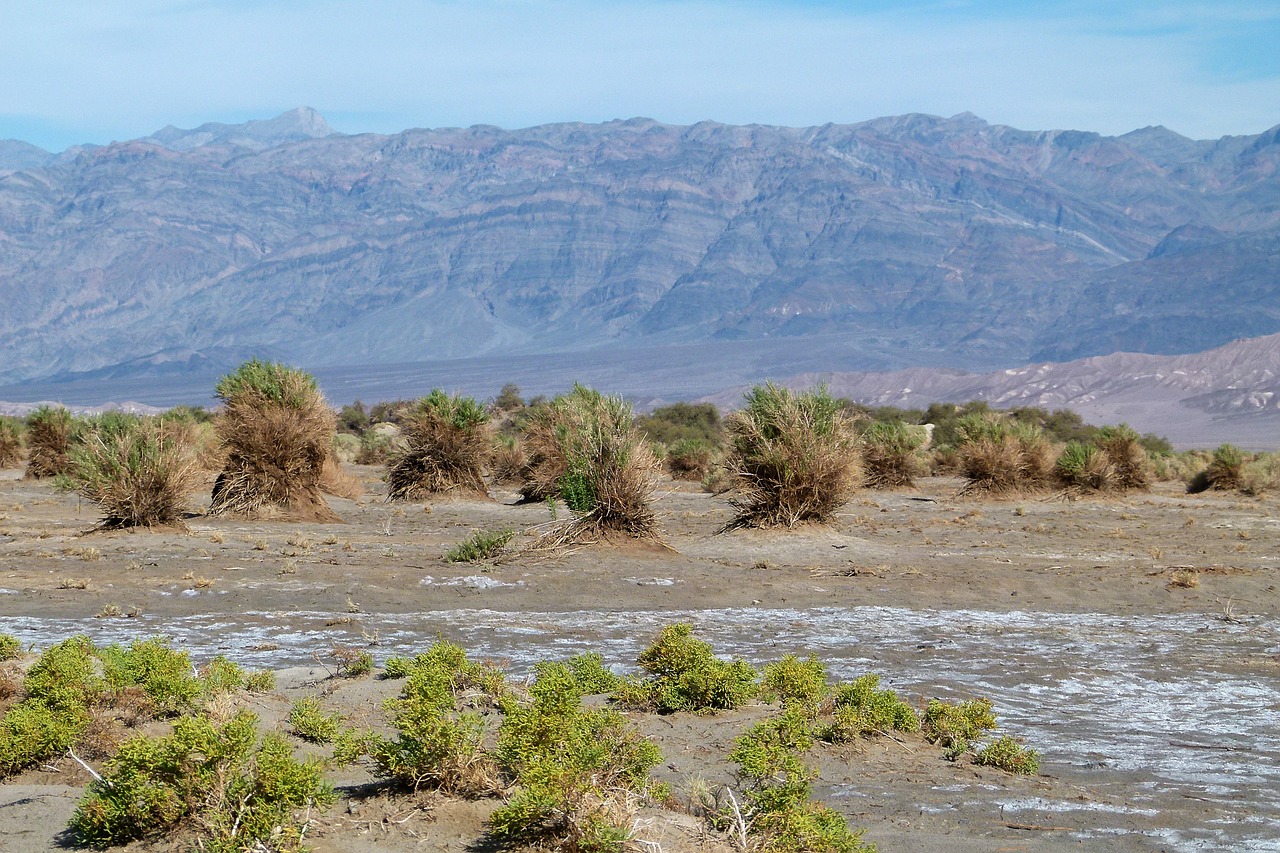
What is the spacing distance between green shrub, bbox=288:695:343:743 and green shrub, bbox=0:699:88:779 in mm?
1168

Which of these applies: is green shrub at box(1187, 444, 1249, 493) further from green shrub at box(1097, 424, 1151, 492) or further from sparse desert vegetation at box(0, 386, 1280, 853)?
sparse desert vegetation at box(0, 386, 1280, 853)

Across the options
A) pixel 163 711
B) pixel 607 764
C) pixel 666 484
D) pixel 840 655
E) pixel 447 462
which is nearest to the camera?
pixel 607 764

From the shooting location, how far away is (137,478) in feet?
54.3

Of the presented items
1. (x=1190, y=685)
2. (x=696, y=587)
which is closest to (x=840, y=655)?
(x=1190, y=685)

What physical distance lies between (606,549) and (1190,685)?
8.28 metres

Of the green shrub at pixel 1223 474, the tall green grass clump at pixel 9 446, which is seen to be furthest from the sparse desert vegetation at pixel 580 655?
the tall green grass clump at pixel 9 446

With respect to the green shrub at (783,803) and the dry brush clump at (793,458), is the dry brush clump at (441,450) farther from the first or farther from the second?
the green shrub at (783,803)

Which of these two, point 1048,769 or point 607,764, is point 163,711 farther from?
point 1048,769

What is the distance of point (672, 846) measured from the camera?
17.5ft

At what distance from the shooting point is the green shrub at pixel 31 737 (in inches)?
247

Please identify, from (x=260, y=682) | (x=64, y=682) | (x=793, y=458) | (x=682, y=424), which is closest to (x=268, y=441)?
(x=793, y=458)

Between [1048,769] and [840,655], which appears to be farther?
[840,655]

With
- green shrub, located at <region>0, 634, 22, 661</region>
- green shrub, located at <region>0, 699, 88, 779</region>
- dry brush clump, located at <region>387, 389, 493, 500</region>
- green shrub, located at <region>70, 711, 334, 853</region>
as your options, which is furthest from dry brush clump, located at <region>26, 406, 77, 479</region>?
green shrub, located at <region>70, 711, 334, 853</region>

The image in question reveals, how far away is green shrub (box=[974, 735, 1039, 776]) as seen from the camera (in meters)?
7.22
